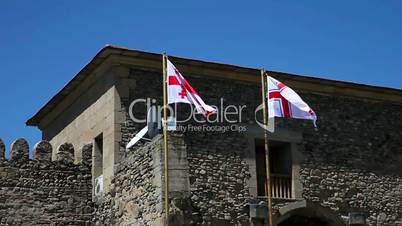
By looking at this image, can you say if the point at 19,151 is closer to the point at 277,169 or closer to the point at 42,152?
the point at 42,152

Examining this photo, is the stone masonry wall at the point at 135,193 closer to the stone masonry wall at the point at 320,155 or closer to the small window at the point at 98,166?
the small window at the point at 98,166

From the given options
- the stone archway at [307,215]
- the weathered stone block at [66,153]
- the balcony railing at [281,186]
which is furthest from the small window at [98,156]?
the stone archway at [307,215]

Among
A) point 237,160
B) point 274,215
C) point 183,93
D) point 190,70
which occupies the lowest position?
point 274,215

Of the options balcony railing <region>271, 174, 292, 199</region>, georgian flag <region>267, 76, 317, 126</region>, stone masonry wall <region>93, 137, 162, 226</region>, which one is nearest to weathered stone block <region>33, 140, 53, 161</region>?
stone masonry wall <region>93, 137, 162, 226</region>

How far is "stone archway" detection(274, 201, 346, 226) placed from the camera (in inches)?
695

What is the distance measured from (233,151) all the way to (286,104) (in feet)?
6.68

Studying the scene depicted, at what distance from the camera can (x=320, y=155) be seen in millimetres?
18969

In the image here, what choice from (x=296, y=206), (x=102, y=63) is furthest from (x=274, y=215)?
(x=102, y=63)

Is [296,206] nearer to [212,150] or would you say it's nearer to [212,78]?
[212,150]

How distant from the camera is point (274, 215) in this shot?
17422 millimetres

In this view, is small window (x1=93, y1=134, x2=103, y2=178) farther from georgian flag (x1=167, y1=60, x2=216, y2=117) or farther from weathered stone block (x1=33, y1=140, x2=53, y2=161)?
georgian flag (x1=167, y1=60, x2=216, y2=117)

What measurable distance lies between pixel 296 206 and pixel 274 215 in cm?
67

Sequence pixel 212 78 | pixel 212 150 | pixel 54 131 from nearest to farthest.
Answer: pixel 212 150, pixel 212 78, pixel 54 131

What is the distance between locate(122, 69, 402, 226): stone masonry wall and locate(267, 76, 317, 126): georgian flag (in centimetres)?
195
